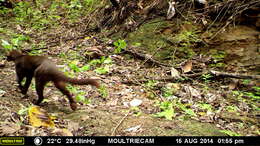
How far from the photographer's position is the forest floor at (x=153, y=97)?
2.85 meters

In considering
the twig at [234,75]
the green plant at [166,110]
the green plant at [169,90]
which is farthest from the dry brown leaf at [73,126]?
the twig at [234,75]

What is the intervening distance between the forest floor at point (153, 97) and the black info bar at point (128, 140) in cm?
13

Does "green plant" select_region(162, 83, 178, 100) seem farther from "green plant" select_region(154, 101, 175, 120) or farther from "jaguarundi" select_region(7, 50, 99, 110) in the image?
"jaguarundi" select_region(7, 50, 99, 110)

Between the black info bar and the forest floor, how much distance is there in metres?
0.13

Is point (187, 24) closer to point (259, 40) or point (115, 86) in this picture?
point (259, 40)

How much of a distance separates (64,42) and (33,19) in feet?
12.0

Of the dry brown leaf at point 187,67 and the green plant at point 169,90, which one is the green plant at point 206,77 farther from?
the green plant at point 169,90

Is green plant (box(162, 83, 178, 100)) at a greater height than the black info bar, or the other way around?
the black info bar

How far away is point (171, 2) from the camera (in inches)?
250

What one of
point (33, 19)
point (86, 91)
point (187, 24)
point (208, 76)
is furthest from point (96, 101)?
point (33, 19)

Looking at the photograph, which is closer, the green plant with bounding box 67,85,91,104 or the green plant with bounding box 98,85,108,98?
the green plant with bounding box 67,85,91,104

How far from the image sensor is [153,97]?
4.08 m

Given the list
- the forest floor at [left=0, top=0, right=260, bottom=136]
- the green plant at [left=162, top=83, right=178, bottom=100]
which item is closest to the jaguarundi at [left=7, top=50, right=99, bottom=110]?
the forest floor at [left=0, top=0, right=260, bottom=136]

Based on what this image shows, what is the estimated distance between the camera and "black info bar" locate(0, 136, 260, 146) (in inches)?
89.7
